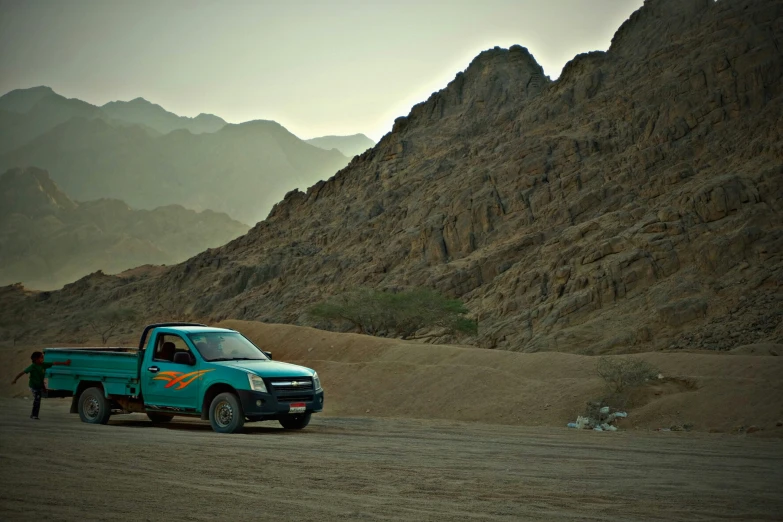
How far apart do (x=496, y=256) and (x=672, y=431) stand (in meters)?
44.0

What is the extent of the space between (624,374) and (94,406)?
501 inches

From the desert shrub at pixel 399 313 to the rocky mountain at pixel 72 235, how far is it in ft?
386

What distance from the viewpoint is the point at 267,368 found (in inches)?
600

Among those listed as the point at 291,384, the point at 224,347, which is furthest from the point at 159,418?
the point at 291,384

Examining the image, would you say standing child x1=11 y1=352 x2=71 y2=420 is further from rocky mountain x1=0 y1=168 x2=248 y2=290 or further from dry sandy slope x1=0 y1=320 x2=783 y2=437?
rocky mountain x1=0 y1=168 x2=248 y2=290

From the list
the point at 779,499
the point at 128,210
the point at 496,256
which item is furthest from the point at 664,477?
the point at 128,210

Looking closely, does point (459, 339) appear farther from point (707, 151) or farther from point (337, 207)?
point (337, 207)

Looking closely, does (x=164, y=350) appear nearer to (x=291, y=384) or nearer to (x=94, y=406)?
(x=94, y=406)

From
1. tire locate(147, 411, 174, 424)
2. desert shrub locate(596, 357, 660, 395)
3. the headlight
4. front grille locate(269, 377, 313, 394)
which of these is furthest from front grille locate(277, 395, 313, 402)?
desert shrub locate(596, 357, 660, 395)

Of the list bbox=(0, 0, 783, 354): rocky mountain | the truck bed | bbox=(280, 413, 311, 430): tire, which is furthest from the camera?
bbox=(0, 0, 783, 354): rocky mountain

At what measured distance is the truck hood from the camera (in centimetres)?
1497

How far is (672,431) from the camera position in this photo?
1797cm

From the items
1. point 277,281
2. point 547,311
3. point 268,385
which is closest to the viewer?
point 268,385

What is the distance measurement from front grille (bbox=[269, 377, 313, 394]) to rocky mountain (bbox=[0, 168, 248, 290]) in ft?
→ 489
